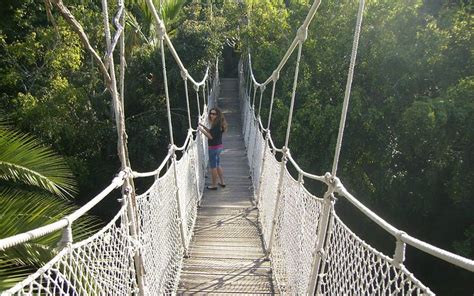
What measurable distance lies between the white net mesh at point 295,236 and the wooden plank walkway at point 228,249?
15 centimetres

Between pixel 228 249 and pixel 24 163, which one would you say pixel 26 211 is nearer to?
pixel 24 163

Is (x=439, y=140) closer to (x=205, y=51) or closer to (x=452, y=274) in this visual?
(x=452, y=274)

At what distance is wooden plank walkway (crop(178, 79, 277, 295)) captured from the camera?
2.61 m

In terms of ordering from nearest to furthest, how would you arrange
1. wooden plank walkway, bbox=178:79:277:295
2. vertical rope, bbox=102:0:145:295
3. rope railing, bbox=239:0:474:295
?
1. rope railing, bbox=239:0:474:295
2. vertical rope, bbox=102:0:145:295
3. wooden plank walkway, bbox=178:79:277:295

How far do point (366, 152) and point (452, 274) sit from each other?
7.56 ft

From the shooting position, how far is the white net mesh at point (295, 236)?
1.79m

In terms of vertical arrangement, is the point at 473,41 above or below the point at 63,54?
above

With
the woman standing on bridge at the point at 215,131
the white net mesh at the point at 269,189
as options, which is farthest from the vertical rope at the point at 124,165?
the woman standing on bridge at the point at 215,131

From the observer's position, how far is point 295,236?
2139mm

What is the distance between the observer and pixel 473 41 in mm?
6094

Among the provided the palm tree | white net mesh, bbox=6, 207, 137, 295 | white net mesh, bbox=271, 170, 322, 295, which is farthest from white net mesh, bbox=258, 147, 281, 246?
white net mesh, bbox=6, 207, 137, 295

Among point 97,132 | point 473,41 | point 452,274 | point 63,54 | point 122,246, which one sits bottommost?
point 452,274

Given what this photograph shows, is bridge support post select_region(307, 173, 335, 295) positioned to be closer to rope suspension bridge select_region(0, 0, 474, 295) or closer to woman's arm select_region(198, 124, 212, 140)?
rope suspension bridge select_region(0, 0, 474, 295)

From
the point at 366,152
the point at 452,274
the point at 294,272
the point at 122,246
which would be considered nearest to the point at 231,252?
the point at 294,272
